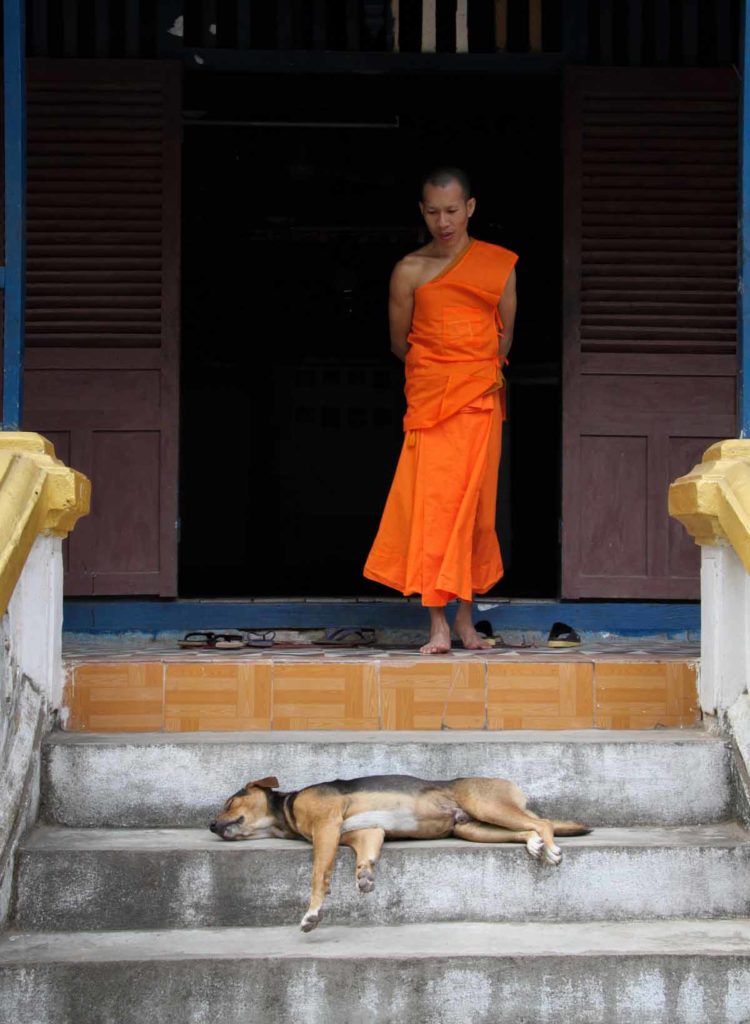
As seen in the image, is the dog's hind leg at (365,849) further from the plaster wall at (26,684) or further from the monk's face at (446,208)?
the monk's face at (446,208)

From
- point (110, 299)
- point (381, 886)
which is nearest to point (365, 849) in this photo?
point (381, 886)

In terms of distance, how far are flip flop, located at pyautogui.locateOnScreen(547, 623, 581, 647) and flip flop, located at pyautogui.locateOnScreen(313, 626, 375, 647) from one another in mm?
747

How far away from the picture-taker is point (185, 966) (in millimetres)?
3334

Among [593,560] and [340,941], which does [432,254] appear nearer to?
[593,560]

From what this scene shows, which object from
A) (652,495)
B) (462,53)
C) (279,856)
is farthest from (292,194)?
(279,856)

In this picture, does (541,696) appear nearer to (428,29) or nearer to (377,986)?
(377,986)

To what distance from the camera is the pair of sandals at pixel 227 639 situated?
577 cm

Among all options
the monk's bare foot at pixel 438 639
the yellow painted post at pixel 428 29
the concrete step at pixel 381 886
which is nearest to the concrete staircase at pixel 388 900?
the concrete step at pixel 381 886

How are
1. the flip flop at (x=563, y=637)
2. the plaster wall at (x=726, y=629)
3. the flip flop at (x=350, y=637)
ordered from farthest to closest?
the flip flop at (x=350, y=637), the flip flop at (x=563, y=637), the plaster wall at (x=726, y=629)

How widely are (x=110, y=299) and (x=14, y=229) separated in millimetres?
1810

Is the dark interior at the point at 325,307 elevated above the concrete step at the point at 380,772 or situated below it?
above

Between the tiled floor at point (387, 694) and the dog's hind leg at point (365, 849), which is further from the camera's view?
the tiled floor at point (387, 694)

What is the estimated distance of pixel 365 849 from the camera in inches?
146

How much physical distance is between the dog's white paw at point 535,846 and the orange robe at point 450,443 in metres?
1.66
